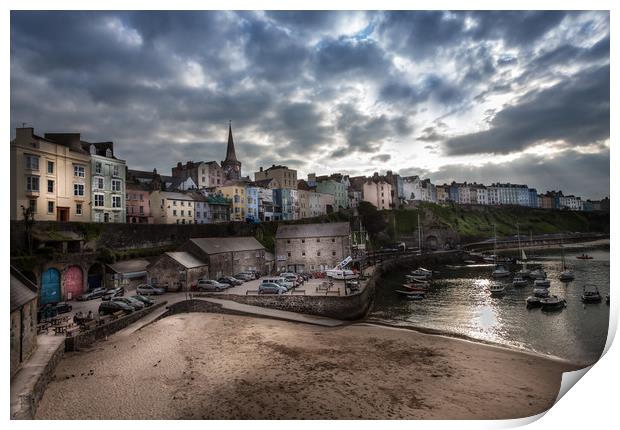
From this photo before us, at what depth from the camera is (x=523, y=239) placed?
38.3 metres

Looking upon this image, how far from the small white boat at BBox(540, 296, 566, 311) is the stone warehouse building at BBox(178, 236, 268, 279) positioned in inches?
673

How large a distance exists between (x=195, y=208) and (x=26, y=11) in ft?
40.3

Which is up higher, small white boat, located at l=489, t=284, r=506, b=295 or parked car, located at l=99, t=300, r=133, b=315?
parked car, located at l=99, t=300, r=133, b=315

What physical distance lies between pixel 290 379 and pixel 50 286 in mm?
9932

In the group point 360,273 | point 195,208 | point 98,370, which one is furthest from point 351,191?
point 98,370

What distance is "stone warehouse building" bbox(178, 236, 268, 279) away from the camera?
18.3 metres

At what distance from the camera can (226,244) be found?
67.3 ft

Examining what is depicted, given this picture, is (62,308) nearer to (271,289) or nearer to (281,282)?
(271,289)

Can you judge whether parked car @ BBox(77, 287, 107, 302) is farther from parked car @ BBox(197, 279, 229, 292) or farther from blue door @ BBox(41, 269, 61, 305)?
parked car @ BBox(197, 279, 229, 292)

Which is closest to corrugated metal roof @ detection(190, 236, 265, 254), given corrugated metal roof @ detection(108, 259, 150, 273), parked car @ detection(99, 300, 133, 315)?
corrugated metal roof @ detection(108, 259, 150, 273)

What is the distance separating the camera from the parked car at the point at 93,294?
1304 centimetres

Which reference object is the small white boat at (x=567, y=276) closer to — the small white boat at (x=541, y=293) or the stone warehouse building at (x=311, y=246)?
the small white boat at (x=541, y=293)
